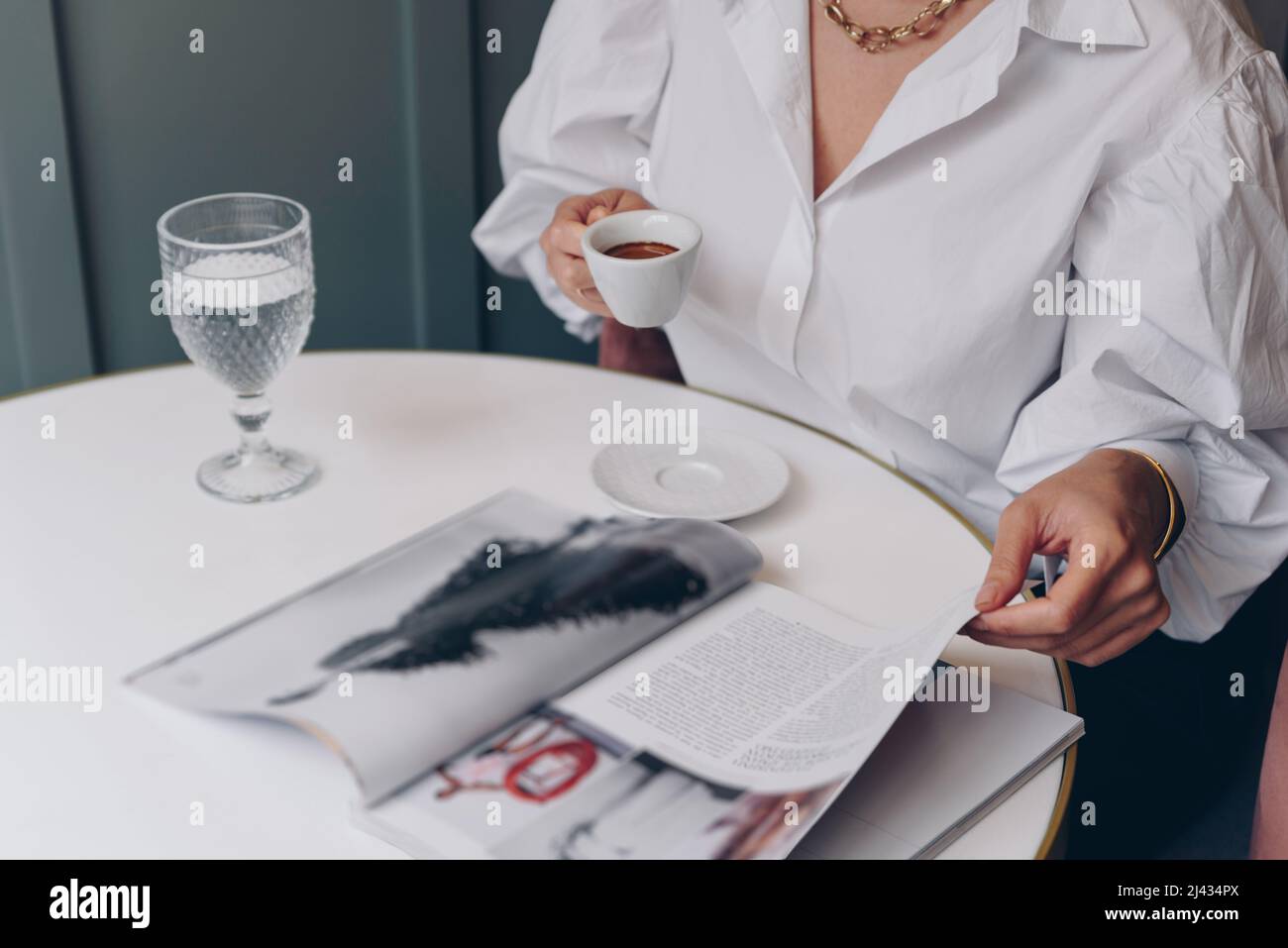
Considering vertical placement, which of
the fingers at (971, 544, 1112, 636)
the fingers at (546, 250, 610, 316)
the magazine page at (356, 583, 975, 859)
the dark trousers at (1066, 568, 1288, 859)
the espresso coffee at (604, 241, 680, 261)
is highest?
the espresso coffee at (604, 241, 680, 261)

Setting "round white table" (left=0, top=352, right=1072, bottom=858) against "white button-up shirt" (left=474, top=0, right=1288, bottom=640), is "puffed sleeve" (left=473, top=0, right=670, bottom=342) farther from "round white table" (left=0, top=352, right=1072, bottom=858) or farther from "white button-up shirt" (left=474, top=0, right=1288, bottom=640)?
"round white table" (left=0, top=352, right=1072, bottom=858)

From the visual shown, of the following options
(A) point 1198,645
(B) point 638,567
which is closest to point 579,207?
(B) point 638,567

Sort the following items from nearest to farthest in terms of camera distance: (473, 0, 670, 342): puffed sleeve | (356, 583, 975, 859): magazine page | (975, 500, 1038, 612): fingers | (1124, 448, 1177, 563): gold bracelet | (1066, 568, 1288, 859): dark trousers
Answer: (356, 583, 975, 859): magazine page < (975, 500, 1038, 612): fingers < (1124, 448, 1177, 563): gold bracelet < (1066, 568, 1288, 859): dark trousers < (473, 0, 670, 342): puffed sleeve

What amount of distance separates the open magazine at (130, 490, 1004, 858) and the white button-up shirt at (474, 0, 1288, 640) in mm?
327

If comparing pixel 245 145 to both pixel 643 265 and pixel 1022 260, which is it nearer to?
pixel 643 265

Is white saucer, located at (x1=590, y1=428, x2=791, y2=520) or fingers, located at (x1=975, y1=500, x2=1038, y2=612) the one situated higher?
fingers, located at (x1=975, y1=500, x2=1038, y2=612)

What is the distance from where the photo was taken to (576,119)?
1.38 metres

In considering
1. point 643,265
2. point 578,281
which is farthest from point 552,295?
point 643,265

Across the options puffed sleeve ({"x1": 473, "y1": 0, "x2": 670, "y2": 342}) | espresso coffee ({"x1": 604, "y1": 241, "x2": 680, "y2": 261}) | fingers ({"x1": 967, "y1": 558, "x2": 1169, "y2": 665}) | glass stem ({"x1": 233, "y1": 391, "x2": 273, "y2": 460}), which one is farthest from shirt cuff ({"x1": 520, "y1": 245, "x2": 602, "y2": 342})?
fingers ({"x1": 967, "y1": 558, "x2": 1169, "y2": 665})

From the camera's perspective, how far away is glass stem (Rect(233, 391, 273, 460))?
3.41 ft

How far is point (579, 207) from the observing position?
124 cm

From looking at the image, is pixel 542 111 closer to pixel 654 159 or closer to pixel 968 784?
pixel 654 159
